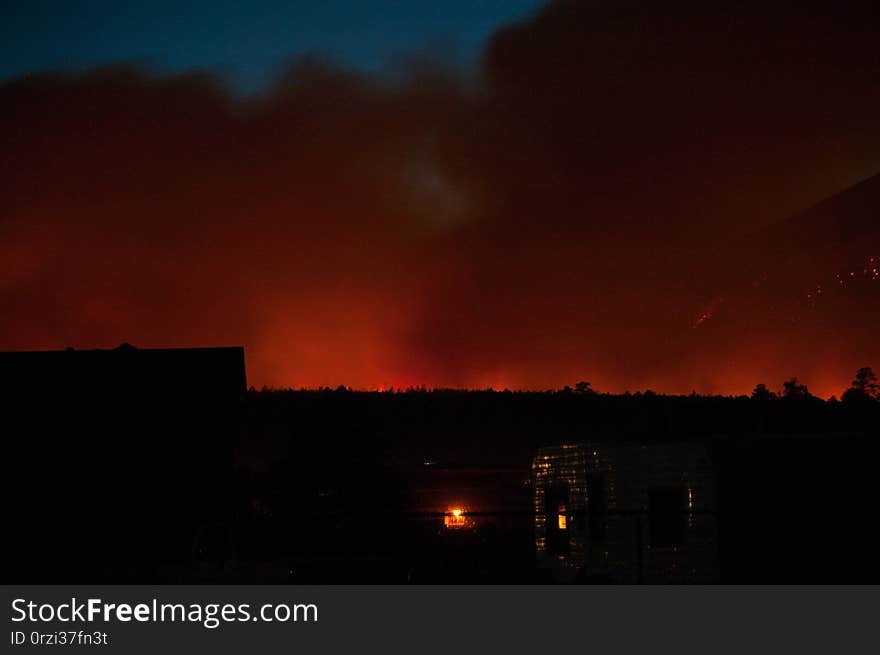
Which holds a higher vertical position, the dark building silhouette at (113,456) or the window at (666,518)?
the dark building silhouette at (113,456)

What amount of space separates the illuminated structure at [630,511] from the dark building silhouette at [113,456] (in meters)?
7.75

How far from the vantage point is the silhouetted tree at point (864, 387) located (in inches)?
3942

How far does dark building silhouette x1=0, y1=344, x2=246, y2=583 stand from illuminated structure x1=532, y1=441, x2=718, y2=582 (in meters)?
7.75

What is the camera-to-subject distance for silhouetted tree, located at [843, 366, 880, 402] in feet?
328

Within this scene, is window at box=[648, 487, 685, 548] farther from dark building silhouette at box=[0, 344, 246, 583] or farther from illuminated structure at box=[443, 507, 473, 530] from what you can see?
illuminated structure at box=[443, 507, 473, 530]

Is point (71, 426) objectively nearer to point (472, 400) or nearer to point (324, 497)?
point (324, 497)

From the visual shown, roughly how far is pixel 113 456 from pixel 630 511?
454 inches

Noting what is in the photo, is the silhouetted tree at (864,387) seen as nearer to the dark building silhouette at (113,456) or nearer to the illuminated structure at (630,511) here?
the illuminated structure at (630,511)

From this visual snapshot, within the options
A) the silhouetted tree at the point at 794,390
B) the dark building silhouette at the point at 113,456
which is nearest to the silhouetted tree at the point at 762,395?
the silhouetted tree at the point at 794,390

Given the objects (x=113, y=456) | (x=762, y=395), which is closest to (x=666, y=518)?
(x=113, y=456)

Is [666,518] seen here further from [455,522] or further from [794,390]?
[794,390]

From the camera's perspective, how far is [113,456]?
1061 inches

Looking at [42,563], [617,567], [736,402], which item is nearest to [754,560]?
[617,567]

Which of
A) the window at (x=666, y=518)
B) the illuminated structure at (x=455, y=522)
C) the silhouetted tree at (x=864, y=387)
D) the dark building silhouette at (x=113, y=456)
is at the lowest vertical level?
the illuminated structure at (x=455, y=522)
